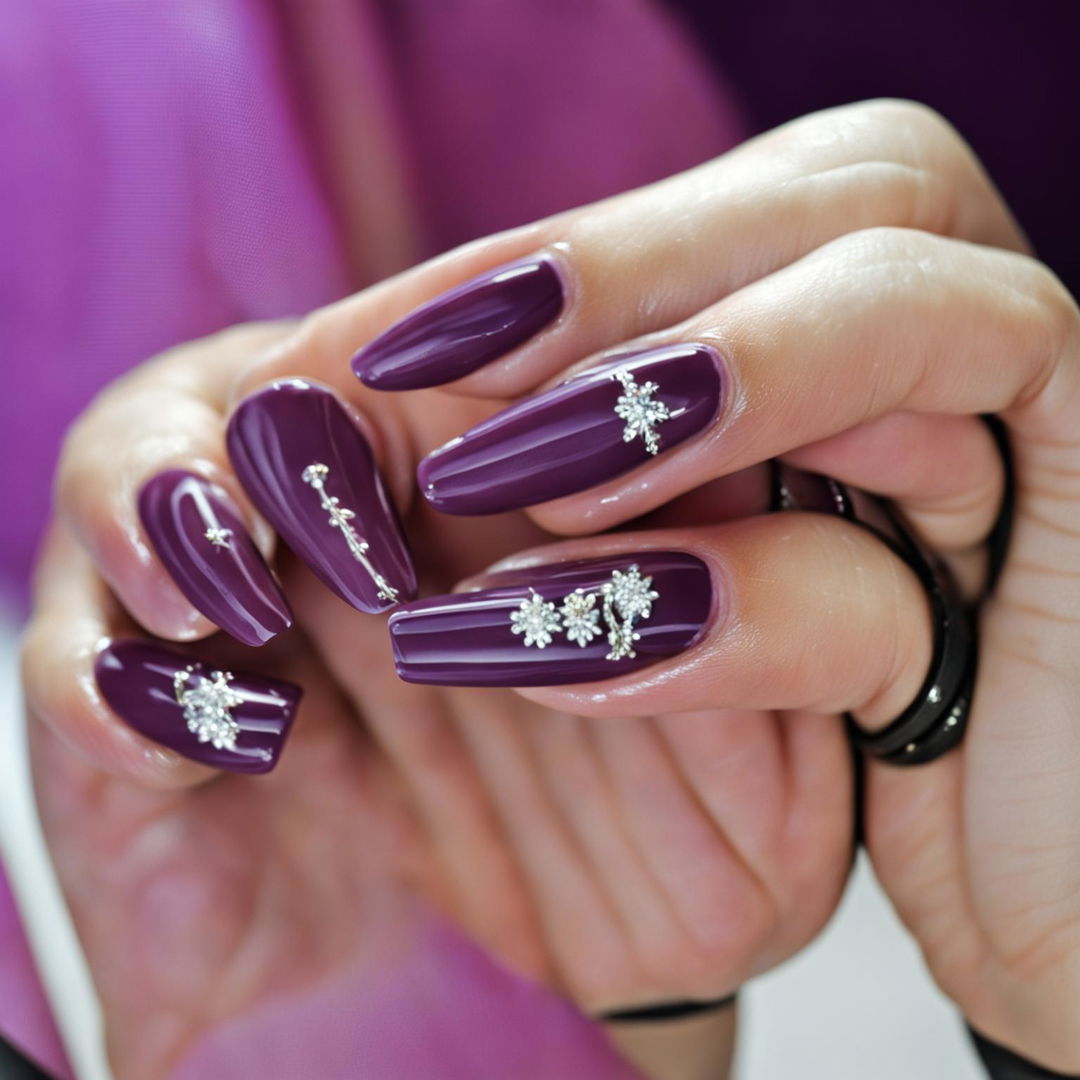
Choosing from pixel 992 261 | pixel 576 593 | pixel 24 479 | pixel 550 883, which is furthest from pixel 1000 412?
pixel 24 479

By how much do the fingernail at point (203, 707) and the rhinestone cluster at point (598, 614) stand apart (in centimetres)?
10

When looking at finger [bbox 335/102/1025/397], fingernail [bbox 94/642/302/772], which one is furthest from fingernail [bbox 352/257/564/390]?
fingernail [bbox 94/642/302/772]

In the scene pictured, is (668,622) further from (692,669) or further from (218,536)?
(218,536)

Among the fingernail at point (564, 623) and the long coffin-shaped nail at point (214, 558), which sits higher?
the long coffin-shaped nail at point (214, 558)

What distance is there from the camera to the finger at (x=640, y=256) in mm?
301

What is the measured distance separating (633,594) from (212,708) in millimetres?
151

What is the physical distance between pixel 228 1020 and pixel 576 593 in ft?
0.85

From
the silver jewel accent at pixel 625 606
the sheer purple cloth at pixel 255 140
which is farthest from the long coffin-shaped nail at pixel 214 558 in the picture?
the sheer purple cloth at pixel 255 140

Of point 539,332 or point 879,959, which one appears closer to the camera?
point 539,332

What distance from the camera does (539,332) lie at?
1.00 feet

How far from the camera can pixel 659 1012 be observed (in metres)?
0.44

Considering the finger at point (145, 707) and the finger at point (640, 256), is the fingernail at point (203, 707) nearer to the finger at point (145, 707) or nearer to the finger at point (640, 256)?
the finger at point (145, 707)

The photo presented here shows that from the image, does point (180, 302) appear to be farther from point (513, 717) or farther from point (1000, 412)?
point (1000, 412)

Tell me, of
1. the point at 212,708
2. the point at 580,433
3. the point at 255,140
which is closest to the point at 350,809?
the point at 212,708
